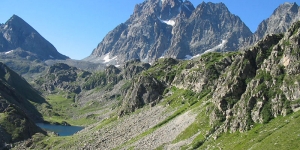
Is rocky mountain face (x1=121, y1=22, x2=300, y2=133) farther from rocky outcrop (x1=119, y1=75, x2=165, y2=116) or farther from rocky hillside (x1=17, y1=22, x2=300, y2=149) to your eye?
rocky outcrop (x1=119, y1=75, x2=165, y2=116)

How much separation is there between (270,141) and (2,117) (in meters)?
149

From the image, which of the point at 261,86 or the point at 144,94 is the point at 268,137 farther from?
the point at 144,94

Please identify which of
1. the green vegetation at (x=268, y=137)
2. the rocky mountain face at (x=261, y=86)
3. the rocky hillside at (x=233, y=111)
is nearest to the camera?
the green vegetation at (x=268, y=137)

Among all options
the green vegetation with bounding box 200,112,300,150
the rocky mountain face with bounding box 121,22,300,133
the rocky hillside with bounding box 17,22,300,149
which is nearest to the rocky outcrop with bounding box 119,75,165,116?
the rocky hillside with bounding box 17,22,300,149

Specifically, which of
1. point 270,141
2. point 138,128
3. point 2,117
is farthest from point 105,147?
point 2,117

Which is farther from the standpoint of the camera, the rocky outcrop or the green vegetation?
the rocky outcrop

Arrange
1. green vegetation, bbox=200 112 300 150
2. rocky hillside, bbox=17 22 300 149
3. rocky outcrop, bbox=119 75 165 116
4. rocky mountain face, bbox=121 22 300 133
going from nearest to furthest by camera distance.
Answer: green vegetation, bbox=200 112 300 150 → rocky hillside, bbox=17 22 300 149 → rocky mountain face, bbox=121 22 300 133 → rocky outcrop, bbox=119 75 165 116

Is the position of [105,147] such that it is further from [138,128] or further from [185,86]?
[185,86]

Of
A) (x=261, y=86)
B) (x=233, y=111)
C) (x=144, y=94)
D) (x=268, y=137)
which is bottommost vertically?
(x=268, y=137)

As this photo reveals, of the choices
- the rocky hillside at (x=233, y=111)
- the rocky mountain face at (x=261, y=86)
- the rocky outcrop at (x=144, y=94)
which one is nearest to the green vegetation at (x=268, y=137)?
the rocky hillside at (x=233, y=111)

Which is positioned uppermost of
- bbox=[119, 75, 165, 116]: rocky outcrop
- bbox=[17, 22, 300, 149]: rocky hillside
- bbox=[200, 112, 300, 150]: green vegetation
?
bbox=[119, 75, 165, 116]: rocky outcrop

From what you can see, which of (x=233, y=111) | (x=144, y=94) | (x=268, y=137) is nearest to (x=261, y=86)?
(x=233, y=111)

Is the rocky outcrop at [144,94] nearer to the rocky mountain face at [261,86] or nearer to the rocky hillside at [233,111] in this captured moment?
the rocky hillside at [233,111]

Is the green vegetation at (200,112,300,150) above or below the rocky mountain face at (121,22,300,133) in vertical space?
below
